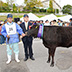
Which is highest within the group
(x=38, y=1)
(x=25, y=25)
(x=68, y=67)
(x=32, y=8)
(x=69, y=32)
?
(x=38, y=1)

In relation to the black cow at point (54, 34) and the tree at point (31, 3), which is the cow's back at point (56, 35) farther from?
the tree at point (31, 3)

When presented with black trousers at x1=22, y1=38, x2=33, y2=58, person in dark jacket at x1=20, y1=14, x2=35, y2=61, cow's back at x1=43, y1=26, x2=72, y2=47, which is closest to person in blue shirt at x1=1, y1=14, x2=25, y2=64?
person in dark jacket at x1=20, y1=14, x2=35, y2=61

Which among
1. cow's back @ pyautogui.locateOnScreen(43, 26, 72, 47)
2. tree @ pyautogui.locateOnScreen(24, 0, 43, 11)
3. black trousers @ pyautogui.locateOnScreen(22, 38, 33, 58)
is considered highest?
tree @ pyautogui.locateOnScreen(24, 0, 43, 11)

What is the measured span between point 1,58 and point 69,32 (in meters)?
2.97

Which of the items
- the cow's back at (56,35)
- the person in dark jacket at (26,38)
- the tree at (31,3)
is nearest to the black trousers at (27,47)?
the person in dark jacket at (26,38)

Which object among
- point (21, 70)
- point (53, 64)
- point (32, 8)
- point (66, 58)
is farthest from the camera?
point (32, 8)

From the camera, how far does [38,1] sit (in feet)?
162

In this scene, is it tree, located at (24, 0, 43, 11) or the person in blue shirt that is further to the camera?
tree, located at (24, 0, 43, 11)

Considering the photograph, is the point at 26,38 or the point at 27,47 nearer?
the point at 26,38

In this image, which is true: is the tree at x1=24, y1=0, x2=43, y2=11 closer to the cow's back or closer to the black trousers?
the black trousers

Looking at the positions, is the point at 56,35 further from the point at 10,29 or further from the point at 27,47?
the point at 10,29

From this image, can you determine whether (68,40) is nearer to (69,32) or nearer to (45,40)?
(69,32)

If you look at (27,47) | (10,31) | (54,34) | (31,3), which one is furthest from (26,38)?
(31,3)

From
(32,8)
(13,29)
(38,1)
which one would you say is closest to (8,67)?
(13,29)
